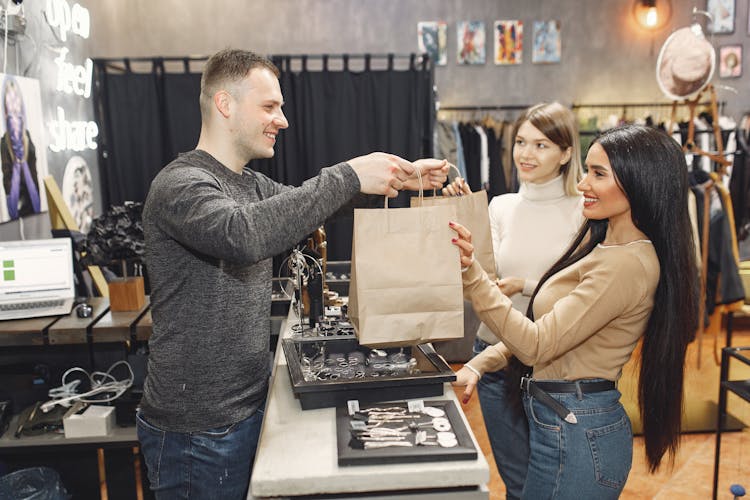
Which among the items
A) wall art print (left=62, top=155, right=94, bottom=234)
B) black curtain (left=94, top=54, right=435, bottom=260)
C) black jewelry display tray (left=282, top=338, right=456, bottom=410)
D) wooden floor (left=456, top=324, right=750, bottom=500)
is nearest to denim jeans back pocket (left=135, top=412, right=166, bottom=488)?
black jewelry display tray (left=282, top=338, right=456, bottom=410)

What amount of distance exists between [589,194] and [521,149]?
27.8 inches

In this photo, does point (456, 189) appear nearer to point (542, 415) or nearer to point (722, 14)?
point (542, 415)

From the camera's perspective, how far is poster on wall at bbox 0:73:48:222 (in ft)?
9.02

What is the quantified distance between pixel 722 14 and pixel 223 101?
6.19 m

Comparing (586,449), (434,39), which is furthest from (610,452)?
(434,39)

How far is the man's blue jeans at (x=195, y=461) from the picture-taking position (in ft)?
4.96

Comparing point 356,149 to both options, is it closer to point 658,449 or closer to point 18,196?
point 18,196

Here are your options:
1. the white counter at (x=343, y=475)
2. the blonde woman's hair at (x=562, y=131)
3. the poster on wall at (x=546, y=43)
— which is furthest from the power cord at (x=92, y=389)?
the poster on wall at (x=546, y=43)

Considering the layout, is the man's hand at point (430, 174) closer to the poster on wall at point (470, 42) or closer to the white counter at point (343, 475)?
the white counter at point (343, 475)

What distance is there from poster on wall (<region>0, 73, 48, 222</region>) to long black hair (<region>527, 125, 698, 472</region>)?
260 cm

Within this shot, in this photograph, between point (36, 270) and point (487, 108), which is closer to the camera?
point (36, 270)

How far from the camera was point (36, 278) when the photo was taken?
8.18 ft

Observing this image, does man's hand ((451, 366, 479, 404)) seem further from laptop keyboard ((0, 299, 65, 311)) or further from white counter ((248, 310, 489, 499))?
laptop keyboard ((0, 299, 65, 311))

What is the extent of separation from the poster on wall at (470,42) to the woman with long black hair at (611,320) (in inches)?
184
